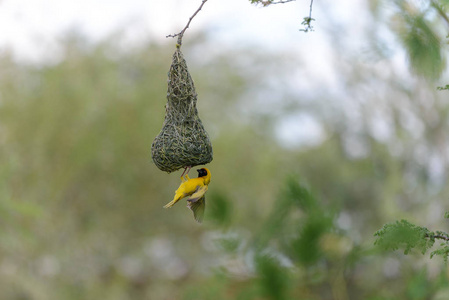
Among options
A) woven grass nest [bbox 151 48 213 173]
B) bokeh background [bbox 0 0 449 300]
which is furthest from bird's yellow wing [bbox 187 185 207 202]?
bokeh background [bbox 0 0 449 300]

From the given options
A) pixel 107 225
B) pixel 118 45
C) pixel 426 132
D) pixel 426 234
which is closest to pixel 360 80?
pixel 426 132

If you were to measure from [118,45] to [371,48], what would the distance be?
11033 millimetres

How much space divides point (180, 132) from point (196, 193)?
281mm

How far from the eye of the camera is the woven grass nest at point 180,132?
2.54 meters

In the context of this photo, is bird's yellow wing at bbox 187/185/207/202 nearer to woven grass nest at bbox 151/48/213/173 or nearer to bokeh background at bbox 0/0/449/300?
woven grass nest at bbox 151/48/213/173

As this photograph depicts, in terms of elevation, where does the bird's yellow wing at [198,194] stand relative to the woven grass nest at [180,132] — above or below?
below

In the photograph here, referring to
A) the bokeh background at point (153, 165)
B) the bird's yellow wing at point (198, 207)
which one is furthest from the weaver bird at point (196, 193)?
the bokeh background at point (153, 165)

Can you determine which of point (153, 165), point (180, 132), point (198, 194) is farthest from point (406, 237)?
point (153, 165)

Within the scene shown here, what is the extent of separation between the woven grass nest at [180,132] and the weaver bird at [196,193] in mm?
81

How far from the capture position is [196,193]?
2.47m

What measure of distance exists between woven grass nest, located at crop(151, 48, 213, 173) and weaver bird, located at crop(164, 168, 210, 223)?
0.08m

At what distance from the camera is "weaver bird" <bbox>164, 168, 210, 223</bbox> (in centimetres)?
244

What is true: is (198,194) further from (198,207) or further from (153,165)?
(153,165)

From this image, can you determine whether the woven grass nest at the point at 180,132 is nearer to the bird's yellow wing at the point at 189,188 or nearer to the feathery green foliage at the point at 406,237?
the bird's yellow wing at the point at 189,188
